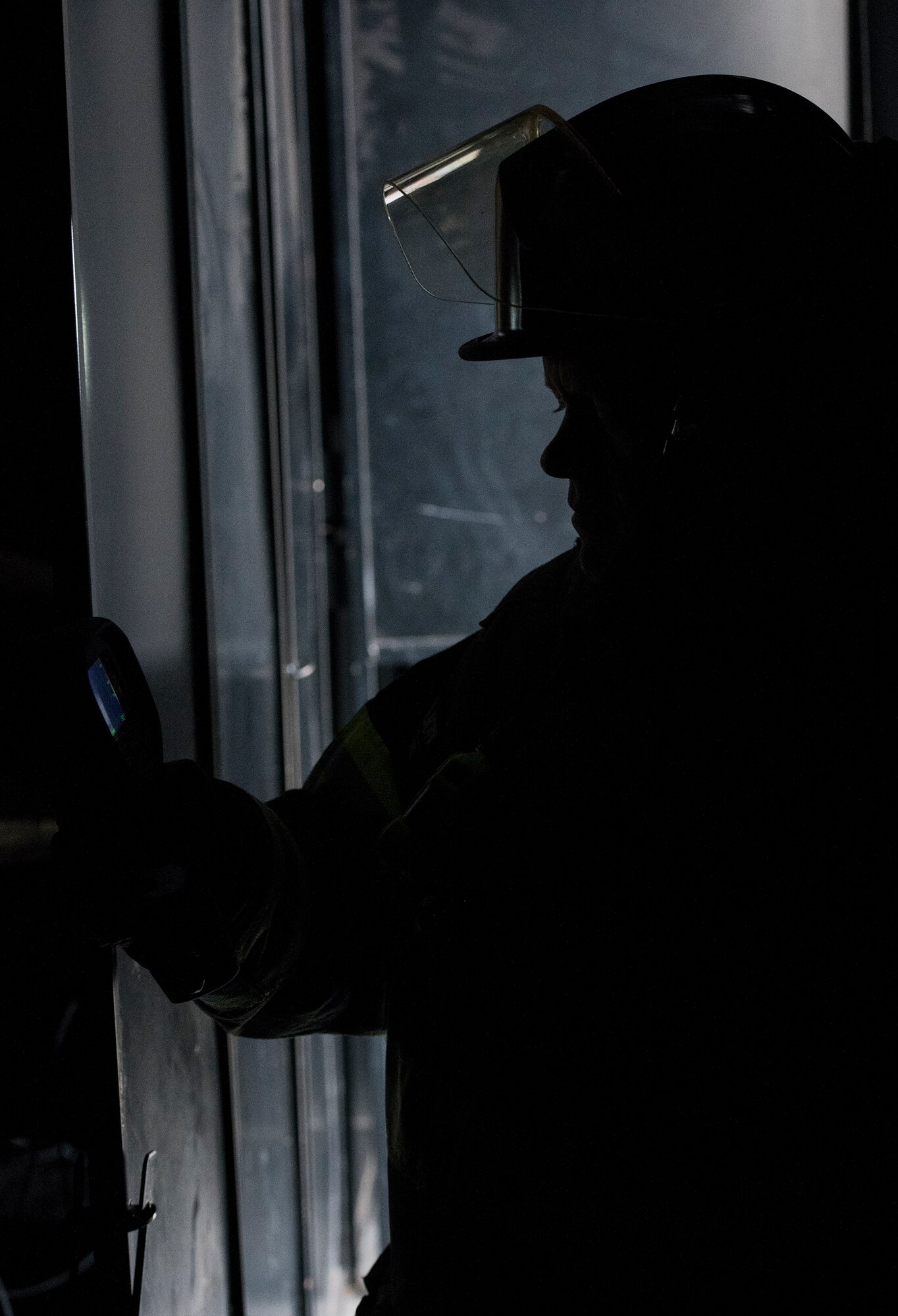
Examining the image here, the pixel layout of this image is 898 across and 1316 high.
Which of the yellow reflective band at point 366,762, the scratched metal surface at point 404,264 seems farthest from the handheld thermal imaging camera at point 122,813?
the scratched metal surface at point 404,264

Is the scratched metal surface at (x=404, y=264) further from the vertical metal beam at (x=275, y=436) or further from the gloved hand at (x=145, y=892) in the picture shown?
the gloved hand at (x=145, y=892)

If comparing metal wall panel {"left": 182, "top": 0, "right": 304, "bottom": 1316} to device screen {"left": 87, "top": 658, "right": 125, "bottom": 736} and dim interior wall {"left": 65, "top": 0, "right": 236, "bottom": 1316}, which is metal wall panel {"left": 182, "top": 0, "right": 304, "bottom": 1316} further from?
device screen {"left": 87, "top": 658, "right": 125, "bottom": 736}

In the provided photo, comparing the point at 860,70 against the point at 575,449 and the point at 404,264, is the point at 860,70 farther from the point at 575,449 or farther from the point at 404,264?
the point at 575,449

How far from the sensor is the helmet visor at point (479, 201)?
0.73 metres

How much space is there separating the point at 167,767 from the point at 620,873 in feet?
1.10

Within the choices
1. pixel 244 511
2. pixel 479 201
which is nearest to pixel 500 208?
pixel 479 201

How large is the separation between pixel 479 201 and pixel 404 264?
121 centimetres

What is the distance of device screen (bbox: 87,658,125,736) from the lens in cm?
59

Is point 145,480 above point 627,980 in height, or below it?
above

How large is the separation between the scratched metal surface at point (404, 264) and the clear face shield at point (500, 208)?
3.53 feet

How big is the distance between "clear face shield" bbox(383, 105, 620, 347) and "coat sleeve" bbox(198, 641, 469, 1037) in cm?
35

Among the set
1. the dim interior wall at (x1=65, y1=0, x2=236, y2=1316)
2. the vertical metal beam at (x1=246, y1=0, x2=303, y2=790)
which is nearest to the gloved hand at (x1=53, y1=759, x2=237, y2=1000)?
the dim interior wall at (x1=65, y1=0, x2=236, y2=1316)

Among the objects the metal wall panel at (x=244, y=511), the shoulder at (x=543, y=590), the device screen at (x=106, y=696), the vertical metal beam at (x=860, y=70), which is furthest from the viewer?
the vertical metal beam at (x=860, y=70)

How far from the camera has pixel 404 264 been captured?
6.36 ft
